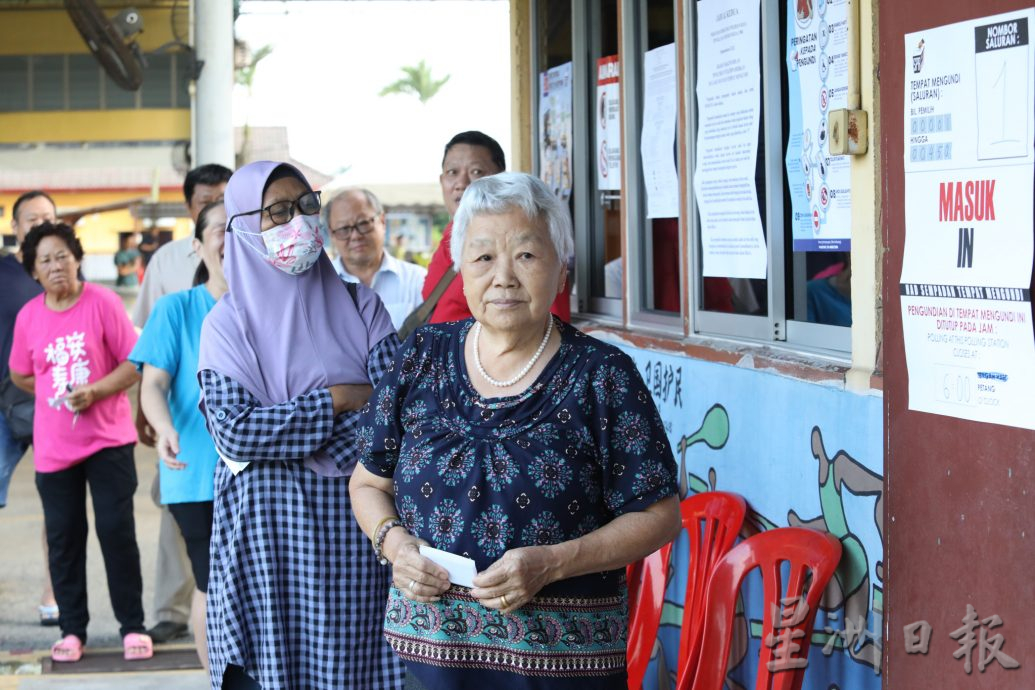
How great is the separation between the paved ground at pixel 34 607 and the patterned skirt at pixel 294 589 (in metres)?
2.15

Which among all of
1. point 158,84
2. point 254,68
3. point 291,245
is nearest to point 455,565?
point 291,245

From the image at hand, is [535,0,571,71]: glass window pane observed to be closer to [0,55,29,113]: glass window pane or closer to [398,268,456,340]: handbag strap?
[398,268,456,340]: handbag strap

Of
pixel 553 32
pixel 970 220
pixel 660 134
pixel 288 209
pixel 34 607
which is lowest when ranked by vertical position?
pixel 34 607

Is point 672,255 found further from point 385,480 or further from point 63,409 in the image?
point 63,409

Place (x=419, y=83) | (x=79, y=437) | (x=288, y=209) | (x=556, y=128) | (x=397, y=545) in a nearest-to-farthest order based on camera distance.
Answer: (x=397, y=545)
(x=288, y=209)
(x=79, y=437)
(x=556, y=128)
(x=419, y=83)

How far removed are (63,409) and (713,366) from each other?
2991 mm

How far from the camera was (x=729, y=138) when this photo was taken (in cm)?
383

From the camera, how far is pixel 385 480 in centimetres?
256

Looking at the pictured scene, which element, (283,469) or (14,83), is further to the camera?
(14,83)

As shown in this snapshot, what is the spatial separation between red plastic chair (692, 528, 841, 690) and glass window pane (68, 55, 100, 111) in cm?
2412

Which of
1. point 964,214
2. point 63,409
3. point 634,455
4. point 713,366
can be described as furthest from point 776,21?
point 63,409

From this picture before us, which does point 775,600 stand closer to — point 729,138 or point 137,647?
point 729,138

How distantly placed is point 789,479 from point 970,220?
1.14m

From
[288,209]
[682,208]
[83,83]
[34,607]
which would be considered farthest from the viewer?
[83,83]
